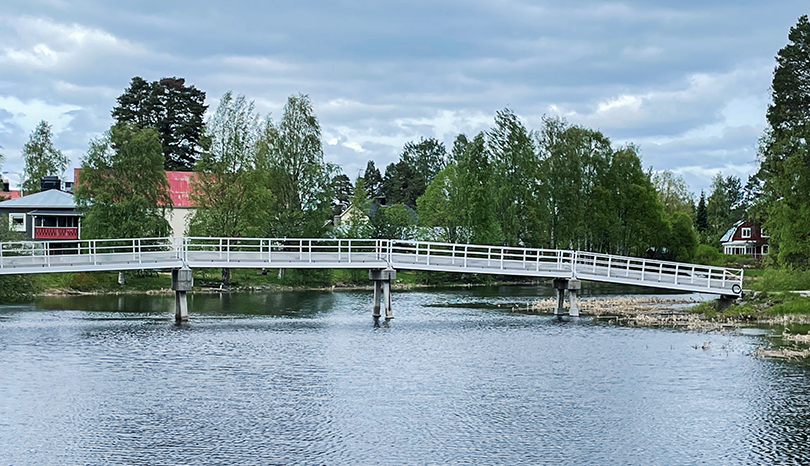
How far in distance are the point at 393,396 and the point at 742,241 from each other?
121 m

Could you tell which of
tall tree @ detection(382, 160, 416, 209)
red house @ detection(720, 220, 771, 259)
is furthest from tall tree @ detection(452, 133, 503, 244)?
tall tree @ detection(382, 160, 416, 209)

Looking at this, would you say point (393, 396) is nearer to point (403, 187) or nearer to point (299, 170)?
point (299, 170)

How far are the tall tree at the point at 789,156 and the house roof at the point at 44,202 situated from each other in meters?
59.0

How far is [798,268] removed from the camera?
Result: 2089 inches

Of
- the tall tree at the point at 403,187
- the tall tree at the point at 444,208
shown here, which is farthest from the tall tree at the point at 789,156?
the tall tree at the point at 403,187

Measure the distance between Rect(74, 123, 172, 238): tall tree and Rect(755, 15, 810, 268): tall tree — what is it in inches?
1745

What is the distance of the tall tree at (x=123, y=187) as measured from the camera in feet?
240

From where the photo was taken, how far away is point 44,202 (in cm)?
8781

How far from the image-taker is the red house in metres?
130

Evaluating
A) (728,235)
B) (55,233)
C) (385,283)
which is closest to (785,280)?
(385,283)

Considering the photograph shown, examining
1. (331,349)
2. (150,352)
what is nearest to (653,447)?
(331,349)

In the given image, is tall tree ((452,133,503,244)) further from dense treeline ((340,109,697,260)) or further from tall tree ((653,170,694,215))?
tall tree ((653,170,694,215))

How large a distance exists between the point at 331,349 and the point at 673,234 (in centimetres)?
6511

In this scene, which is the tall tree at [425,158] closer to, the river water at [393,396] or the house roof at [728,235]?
the house roof at [728,235]
